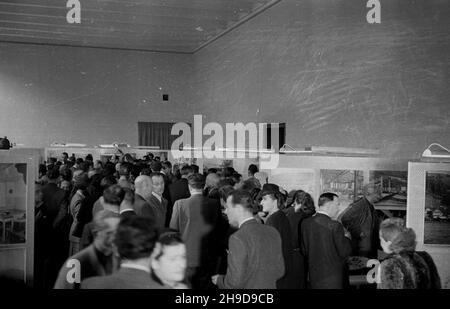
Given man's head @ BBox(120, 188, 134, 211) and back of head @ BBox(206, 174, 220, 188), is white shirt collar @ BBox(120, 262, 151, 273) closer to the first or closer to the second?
man's head @ BBox(120, 188, 134, 211)

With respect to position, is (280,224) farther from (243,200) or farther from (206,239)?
(206,239)

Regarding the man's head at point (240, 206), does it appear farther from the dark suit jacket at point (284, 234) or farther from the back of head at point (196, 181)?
the back of head at point (196, 181)

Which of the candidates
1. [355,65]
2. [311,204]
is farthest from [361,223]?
[355,65]

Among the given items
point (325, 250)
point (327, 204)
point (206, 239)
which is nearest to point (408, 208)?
point (327, 204)

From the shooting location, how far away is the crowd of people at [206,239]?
2080 mm

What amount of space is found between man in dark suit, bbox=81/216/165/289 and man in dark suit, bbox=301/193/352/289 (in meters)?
1.91

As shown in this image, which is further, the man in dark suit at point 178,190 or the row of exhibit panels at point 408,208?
the man in dark suit at point 178,190

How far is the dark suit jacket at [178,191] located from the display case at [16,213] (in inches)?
83.3

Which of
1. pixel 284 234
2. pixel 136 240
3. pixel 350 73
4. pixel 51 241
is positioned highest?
pixel 350 73

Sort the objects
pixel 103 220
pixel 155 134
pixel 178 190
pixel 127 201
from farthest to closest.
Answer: pixel 155 134 < pixel 178 190 < pixel 127 201 < pixel 103 220

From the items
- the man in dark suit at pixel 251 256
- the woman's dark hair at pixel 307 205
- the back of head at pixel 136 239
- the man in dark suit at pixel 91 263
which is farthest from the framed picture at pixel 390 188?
the back of head at pixel 136 239

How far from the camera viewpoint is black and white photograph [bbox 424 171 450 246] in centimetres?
396

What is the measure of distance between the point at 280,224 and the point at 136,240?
187 centimetres

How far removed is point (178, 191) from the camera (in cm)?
605
